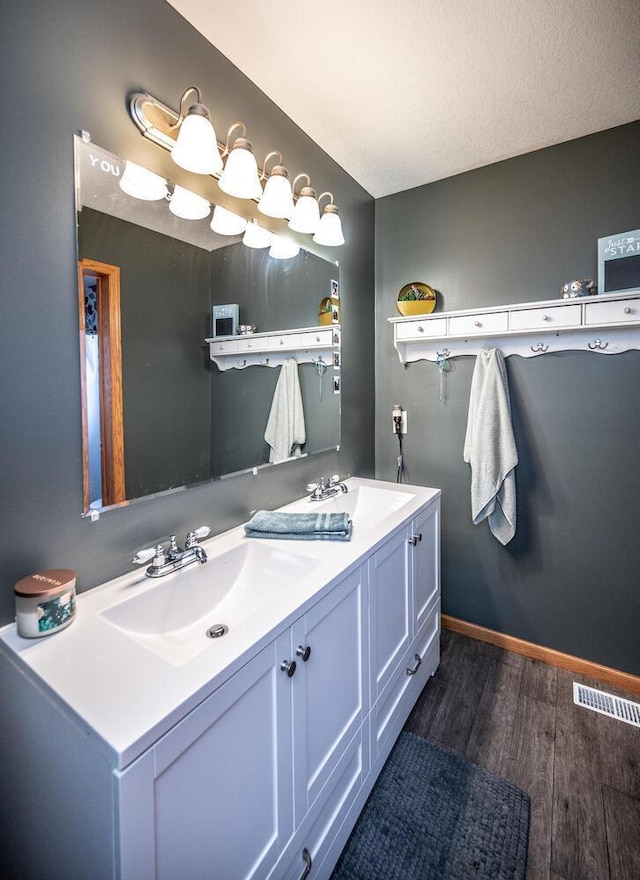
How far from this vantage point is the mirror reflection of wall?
1.05 metres

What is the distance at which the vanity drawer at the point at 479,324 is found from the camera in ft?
6.38

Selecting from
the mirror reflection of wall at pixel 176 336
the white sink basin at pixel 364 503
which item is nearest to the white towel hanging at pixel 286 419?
the mirror reflection of wall at pixel 176 336

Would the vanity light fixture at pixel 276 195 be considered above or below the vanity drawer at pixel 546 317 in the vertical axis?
above

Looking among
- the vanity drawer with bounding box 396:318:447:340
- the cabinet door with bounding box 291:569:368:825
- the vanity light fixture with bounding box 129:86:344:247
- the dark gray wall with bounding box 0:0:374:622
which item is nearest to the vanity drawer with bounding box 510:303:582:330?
the vanity drawer with bounding box 396:318:447:340

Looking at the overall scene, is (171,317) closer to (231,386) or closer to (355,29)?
(231,386)

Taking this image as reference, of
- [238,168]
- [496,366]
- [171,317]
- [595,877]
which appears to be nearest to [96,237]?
[171,317]

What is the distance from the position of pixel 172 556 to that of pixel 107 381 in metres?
0.51

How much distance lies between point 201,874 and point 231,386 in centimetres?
119

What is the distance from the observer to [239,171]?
129cm

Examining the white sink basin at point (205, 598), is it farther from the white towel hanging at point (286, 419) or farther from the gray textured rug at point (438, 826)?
the gray textured rug at point (438, 826)

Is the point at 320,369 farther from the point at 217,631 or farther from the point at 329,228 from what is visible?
the point at 217,631

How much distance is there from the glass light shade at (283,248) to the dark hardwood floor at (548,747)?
79.2 inches

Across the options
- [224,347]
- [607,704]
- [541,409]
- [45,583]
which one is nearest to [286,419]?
[224,347]

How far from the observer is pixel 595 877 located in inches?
45.1
